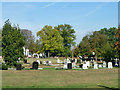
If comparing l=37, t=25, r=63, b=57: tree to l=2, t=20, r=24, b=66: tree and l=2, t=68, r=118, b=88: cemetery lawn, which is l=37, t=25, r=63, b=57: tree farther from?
l=2, t=68, r=118, b=88: cemetery lawn

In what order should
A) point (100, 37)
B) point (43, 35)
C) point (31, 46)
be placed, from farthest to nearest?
point (31, 46)
point (43, 35)
point (100, 37)

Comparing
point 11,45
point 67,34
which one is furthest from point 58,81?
point 67,34

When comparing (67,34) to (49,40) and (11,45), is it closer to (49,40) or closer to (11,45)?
(49,40)

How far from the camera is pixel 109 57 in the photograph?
129 feet

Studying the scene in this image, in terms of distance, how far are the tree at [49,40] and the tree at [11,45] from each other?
1726 inches

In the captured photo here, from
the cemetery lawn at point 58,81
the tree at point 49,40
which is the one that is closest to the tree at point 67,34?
the tree at point 49,40

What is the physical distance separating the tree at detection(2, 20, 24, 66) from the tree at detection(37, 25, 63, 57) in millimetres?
43850

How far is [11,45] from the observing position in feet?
90.7

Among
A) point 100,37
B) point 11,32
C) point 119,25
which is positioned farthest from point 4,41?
point 100,37

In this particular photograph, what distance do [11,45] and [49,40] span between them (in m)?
46.1

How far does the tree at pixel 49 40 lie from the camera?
73.1 m

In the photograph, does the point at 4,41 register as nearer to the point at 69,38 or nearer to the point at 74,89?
the point at 74,89

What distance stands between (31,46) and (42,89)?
80.4m

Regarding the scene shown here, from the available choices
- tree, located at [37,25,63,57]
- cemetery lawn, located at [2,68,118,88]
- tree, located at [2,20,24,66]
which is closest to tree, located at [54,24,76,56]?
tree, located at [37,25,63,57]
